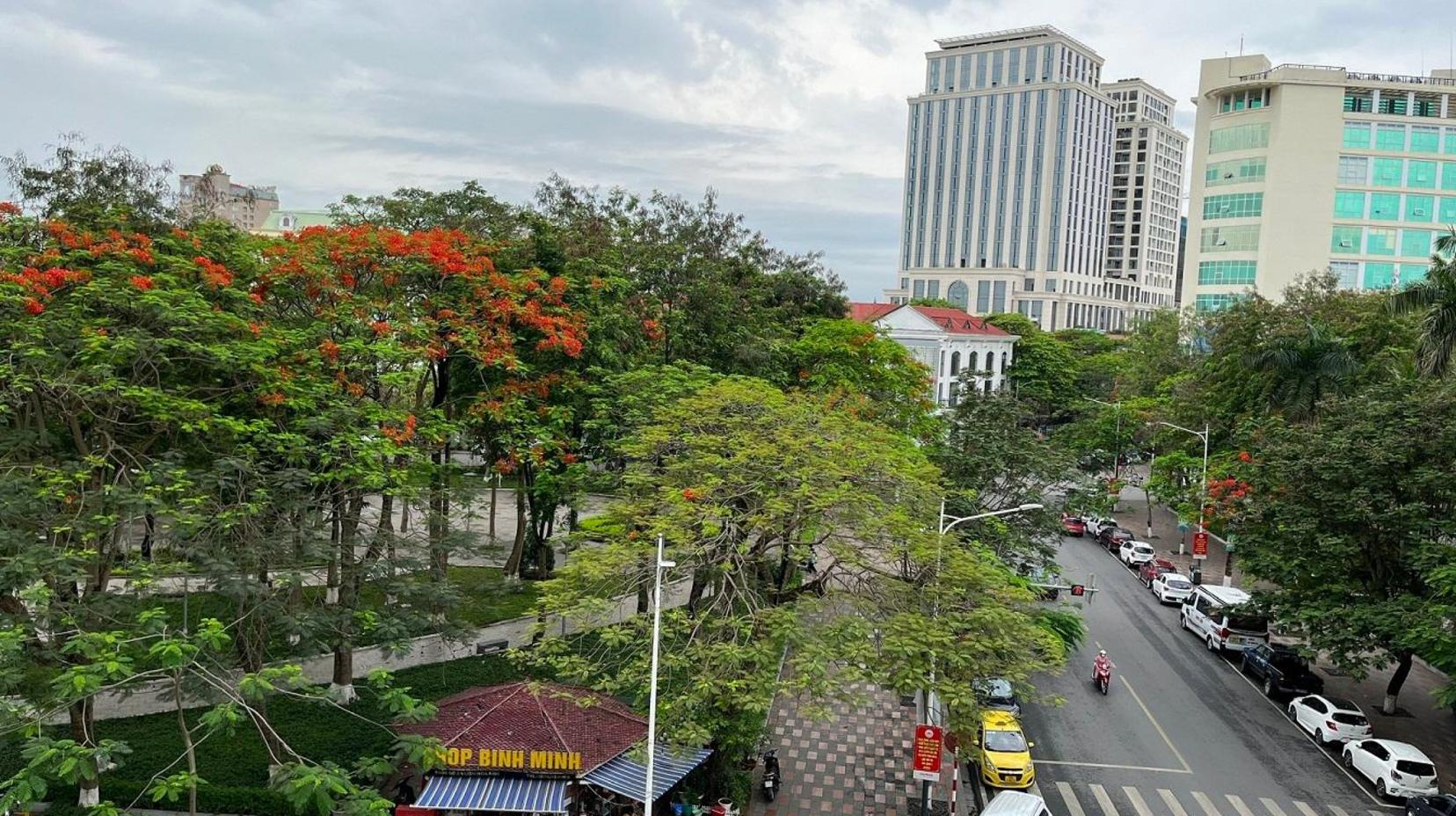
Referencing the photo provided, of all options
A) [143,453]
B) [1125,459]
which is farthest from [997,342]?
[143,453]

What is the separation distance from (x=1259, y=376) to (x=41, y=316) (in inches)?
1370

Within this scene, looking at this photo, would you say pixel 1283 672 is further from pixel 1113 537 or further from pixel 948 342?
pixel 948 342

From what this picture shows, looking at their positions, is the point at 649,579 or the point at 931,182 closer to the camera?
the point at 649,579

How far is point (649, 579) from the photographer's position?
53.4ft

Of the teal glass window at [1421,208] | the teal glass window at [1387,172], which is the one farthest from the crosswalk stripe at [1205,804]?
the teal glass window at [1421,208]

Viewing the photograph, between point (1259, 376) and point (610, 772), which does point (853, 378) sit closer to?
point (1259, 376)

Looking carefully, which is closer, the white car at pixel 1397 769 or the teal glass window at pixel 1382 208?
the white car at pixel 1397 769

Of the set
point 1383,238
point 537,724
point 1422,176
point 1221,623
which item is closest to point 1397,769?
point 1221,623

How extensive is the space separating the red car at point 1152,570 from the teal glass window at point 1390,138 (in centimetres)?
3526

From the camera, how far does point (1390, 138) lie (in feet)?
184

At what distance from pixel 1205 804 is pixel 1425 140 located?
5406 cm

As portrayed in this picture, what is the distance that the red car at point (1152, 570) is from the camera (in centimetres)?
3447

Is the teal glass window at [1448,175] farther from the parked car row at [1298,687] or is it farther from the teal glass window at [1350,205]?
the parked car row at [1298,687]

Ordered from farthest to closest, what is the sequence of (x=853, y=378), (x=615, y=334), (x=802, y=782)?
(x=853, y=378)
(x=615, y=334)
(x=802, y=782)
